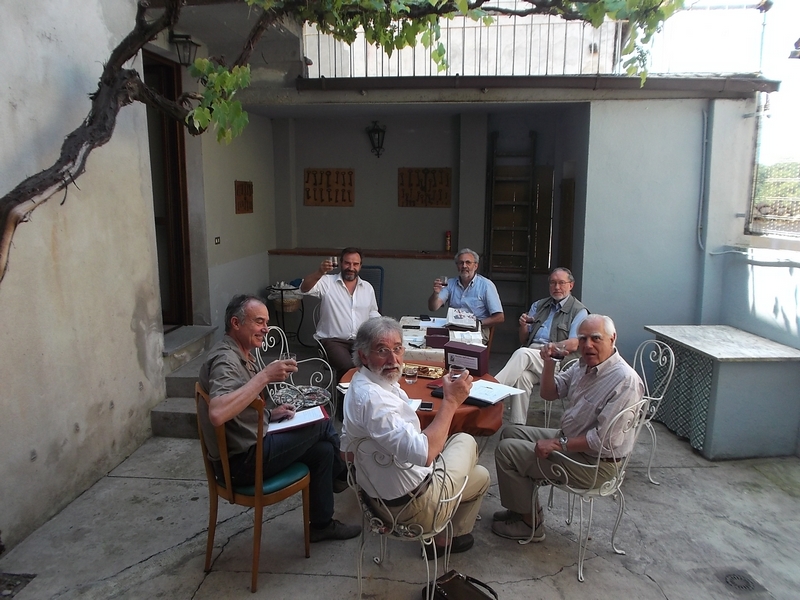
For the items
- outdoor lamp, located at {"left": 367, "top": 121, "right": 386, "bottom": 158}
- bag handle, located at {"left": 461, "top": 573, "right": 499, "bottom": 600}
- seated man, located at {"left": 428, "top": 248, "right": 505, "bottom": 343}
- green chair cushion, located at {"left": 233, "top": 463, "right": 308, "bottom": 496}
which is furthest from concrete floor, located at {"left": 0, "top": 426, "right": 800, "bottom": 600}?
outdoor lamp, located at {"left": 367, "top": 121, "right": 386, "bottom": 158}

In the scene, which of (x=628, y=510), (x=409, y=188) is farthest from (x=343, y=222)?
(x=628, y=510)

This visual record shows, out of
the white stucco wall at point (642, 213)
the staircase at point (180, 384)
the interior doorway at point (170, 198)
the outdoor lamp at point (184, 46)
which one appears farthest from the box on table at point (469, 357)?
the outdoor lamp at point (184, 46)

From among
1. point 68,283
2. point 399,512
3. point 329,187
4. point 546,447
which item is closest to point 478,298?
point 546,447

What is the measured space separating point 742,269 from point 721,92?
1.55 metres

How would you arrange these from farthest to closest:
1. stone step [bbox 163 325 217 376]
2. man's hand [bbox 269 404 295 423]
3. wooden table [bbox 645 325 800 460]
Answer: stone step [bbox 163 325 217 376] < wooden table [bbox 645 325 800 460] < man's hand [bbox 269 404 295 423]

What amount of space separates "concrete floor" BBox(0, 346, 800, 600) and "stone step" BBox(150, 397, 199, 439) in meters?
0.59

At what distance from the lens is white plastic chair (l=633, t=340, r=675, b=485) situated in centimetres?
374

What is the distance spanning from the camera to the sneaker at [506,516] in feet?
10.4

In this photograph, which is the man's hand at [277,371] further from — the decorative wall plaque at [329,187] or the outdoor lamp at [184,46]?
the decorative wall plaque at [329,187]

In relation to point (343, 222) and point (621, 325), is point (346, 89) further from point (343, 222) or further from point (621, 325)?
point (621, 325)

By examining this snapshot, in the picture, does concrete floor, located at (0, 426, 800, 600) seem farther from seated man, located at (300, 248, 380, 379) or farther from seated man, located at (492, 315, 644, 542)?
seated man, located at (300, 248, 380, 379)

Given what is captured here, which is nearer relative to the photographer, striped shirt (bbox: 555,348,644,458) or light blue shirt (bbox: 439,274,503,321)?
striped shirt (bbox: 555,348,644,458)

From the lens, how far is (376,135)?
7.34m

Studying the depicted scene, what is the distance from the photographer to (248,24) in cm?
498
